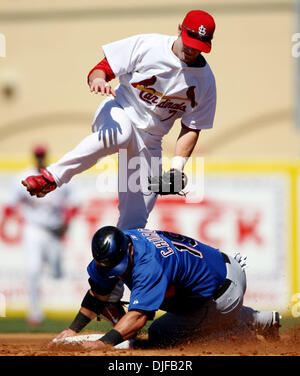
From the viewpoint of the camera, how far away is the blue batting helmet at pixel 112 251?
484 cm

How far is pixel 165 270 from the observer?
493 centimetres

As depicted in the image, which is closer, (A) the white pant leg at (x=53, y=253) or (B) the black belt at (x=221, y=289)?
(B) the black belt at (x=221, y=289)

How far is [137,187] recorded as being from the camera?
5625mm

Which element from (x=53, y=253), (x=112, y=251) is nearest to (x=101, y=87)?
(x=112, y=251)

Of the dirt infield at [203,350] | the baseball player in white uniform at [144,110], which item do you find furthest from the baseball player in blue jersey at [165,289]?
the baseball player in white uniform at [144,110]

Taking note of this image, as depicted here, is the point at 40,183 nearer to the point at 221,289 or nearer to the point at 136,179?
the point at 136,179

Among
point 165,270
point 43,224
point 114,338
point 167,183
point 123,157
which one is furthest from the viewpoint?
point 43,224

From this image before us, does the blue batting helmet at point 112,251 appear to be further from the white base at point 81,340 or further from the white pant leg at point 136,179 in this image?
the white pant leg at point 136,179

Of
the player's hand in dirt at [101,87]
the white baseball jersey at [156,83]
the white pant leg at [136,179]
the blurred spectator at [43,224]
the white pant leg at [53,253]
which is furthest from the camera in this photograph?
the white pant leg at [53,253]

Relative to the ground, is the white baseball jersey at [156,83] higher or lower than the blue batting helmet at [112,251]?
higher

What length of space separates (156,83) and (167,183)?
30.5 inches

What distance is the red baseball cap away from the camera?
16.9ft

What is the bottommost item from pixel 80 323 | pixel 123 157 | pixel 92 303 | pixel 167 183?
pixel 80 323

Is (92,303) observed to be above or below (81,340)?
above
